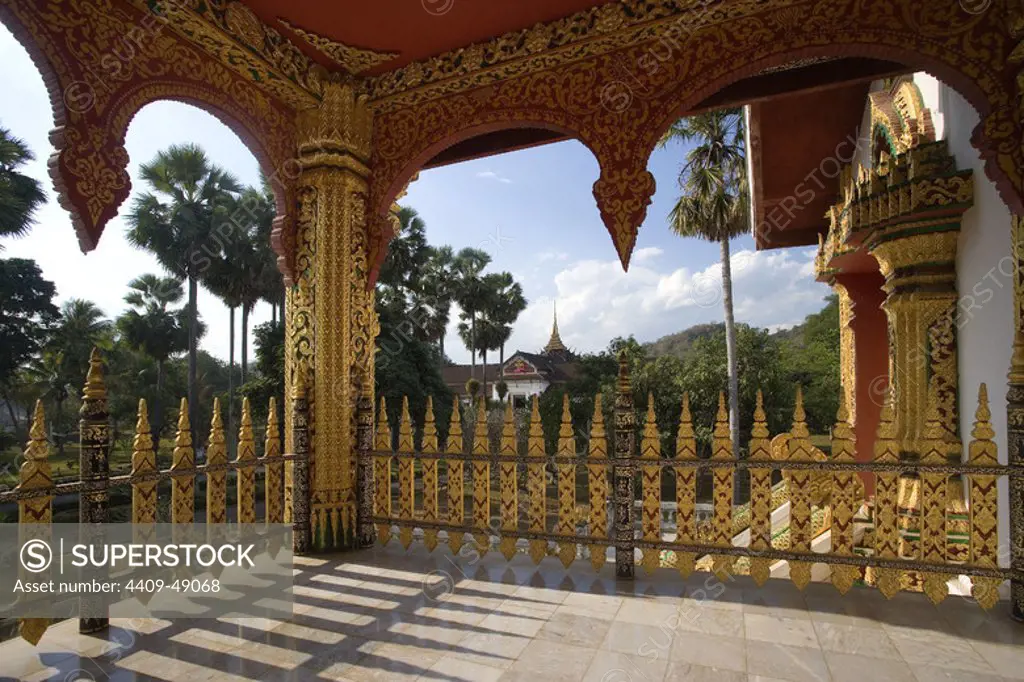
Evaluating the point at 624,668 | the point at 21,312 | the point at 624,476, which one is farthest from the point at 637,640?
the point at 21,312

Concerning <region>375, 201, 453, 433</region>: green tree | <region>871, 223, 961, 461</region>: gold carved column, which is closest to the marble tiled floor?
<region>871, 223, 961, 461</region>: gold carved column

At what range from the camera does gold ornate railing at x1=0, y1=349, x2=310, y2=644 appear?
103 inches

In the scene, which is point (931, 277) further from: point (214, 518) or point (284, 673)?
point (214, 518)

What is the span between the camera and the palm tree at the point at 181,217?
1496 cm

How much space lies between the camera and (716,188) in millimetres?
14734

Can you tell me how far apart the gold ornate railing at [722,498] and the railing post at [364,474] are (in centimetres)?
2

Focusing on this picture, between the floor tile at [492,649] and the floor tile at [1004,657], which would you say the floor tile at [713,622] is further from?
the floor tile at [1004,657]

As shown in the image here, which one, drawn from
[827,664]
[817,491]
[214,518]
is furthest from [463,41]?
[817,491]

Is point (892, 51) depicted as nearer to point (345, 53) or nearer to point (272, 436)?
point (345, 53)

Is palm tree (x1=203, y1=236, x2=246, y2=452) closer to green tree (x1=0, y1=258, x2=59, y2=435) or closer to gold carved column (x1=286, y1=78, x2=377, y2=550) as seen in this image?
green tree (x1=0, y1=258, x2=59, y2=435)

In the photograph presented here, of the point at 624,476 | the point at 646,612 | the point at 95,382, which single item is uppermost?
the point at 95,382

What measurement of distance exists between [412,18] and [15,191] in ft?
42.4

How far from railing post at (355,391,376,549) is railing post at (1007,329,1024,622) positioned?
4.06 meters

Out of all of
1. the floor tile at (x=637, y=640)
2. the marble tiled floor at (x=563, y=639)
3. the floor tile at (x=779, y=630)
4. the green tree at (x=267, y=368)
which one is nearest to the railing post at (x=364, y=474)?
the marble tiled floor at (x=563, y=639)
